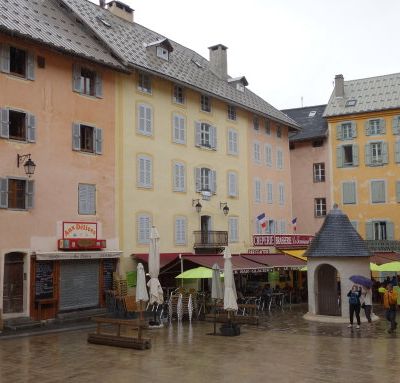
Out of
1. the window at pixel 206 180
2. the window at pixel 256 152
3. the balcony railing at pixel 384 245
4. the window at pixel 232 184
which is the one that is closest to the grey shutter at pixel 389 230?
the balcony railing at pixel 384 245

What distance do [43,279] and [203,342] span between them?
299 inches

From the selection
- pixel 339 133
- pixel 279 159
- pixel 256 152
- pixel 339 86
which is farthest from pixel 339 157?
pixel 256 152

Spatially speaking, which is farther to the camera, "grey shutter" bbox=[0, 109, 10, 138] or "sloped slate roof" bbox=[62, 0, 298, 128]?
"sloped slate roof" bbox=[62, 0, 298, 128]

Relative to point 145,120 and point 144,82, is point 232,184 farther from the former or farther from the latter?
point 144,82

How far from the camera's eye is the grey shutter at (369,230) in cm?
3947

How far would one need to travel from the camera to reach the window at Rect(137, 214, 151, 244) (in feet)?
85.0

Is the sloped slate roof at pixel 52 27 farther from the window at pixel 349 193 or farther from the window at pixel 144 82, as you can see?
the window at pixel 349 193

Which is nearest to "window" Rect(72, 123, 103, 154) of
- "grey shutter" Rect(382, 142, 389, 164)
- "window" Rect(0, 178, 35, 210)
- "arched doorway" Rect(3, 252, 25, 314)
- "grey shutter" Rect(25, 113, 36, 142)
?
"grey shutter" Rect(25, 113, 36, 142)

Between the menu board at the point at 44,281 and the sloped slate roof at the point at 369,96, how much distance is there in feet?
85.1

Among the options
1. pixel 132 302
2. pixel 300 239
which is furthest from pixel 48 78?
pixel 300 239

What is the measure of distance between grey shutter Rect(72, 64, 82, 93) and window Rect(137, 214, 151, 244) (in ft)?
20.4

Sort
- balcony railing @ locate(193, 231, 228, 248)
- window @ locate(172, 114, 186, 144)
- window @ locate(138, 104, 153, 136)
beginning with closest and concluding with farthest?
window @ locate(138, 104, 153, 136), window @ locate(172, 114, 186, 144), balcony railing @ locate(193, 231, 228, 248)

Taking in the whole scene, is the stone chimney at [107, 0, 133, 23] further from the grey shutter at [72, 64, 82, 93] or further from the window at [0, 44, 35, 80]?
the window at [0, 44, 35, 80]

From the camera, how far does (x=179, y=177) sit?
1121 inches
